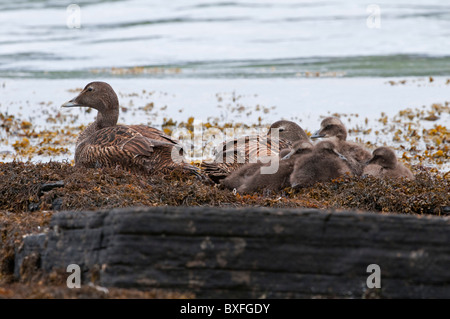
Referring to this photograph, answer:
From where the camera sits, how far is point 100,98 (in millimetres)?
8758

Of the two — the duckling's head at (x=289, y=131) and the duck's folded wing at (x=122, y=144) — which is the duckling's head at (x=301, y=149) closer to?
the duckling's head at (x=289, y=131)

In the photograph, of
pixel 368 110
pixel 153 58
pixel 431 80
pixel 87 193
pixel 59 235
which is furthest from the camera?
pixel 153 58

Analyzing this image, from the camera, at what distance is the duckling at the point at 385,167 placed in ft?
24.6

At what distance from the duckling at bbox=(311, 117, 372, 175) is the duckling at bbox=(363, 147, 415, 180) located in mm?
167

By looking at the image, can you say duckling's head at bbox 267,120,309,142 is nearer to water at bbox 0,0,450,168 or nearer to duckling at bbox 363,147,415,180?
duckling at bbox 363,147,415,180

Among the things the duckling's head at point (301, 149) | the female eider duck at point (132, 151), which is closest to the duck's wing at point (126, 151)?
the female eider duck at point (132, 151)

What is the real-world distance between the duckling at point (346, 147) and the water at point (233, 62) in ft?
8.27

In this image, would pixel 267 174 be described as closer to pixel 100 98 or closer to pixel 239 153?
pixel 239 153

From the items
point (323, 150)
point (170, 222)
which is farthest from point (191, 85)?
point (170, 222)

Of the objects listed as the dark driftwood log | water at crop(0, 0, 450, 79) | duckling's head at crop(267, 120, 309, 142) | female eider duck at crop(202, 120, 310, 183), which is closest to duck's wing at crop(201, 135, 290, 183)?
female eider duck at crop(202, 120, 310, 183)

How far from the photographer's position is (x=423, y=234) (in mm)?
3590

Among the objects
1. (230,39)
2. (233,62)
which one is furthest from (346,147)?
(230,39)
